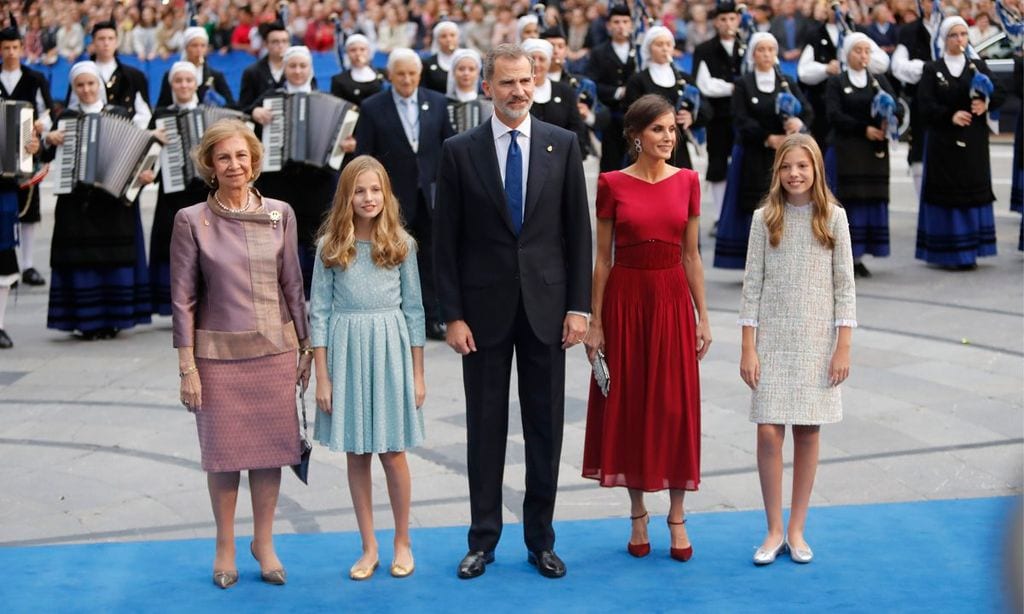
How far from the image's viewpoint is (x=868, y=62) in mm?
10734

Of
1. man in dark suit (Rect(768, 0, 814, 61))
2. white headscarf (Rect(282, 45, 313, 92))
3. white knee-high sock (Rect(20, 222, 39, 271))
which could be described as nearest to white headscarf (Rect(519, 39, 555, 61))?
white headscarf (Rect(282, 45, 313, 92))

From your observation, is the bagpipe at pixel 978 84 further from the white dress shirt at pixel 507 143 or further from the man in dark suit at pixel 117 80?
the white dress shirt at pixel 507 143

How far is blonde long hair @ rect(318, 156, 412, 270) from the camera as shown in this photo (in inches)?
196

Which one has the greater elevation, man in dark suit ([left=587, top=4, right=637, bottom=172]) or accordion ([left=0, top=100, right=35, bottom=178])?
man in dark suit ([left=587, top=4, right=637, bottom=172])

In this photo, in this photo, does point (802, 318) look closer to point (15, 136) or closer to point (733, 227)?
point (15, 136)

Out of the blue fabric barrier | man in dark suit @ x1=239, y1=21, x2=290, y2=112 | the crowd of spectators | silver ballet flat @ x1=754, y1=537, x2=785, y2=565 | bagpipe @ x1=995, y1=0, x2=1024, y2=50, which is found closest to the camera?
silver ballet flat @ x1=754, y1=537, x2=785, y2=565

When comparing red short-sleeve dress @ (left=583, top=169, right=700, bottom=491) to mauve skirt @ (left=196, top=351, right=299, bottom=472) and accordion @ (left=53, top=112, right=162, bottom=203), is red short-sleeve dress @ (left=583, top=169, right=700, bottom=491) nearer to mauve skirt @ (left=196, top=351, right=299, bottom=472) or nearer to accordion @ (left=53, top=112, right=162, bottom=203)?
mauve skirt @ (left=196, top=351, right=299, bottom=472)

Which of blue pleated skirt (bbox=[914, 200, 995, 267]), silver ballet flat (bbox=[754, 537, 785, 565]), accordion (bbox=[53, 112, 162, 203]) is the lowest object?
silver ballet flat (bbox=[754, 537, 785, 565])

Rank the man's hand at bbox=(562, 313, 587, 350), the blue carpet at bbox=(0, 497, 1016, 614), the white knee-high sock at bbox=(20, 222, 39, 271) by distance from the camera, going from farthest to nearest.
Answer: the white knee-high sock at bbox=(20, 222, 39, 271) < the man's hand at bbox=(562, 313, 587, 350) < the blue carpet at bbox=(0, 497, 1016, 614)

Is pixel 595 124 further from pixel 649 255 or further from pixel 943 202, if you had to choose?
pixel 649 255

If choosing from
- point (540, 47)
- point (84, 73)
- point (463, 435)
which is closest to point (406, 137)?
point (540, 47)

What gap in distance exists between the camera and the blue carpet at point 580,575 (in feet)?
15.7

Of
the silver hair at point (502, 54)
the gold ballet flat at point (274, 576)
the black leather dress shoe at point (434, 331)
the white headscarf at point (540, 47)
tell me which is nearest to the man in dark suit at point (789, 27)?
the white headscarf at point (540, 47)

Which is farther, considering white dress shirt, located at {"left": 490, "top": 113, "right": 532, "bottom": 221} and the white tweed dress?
the white tweed dress
